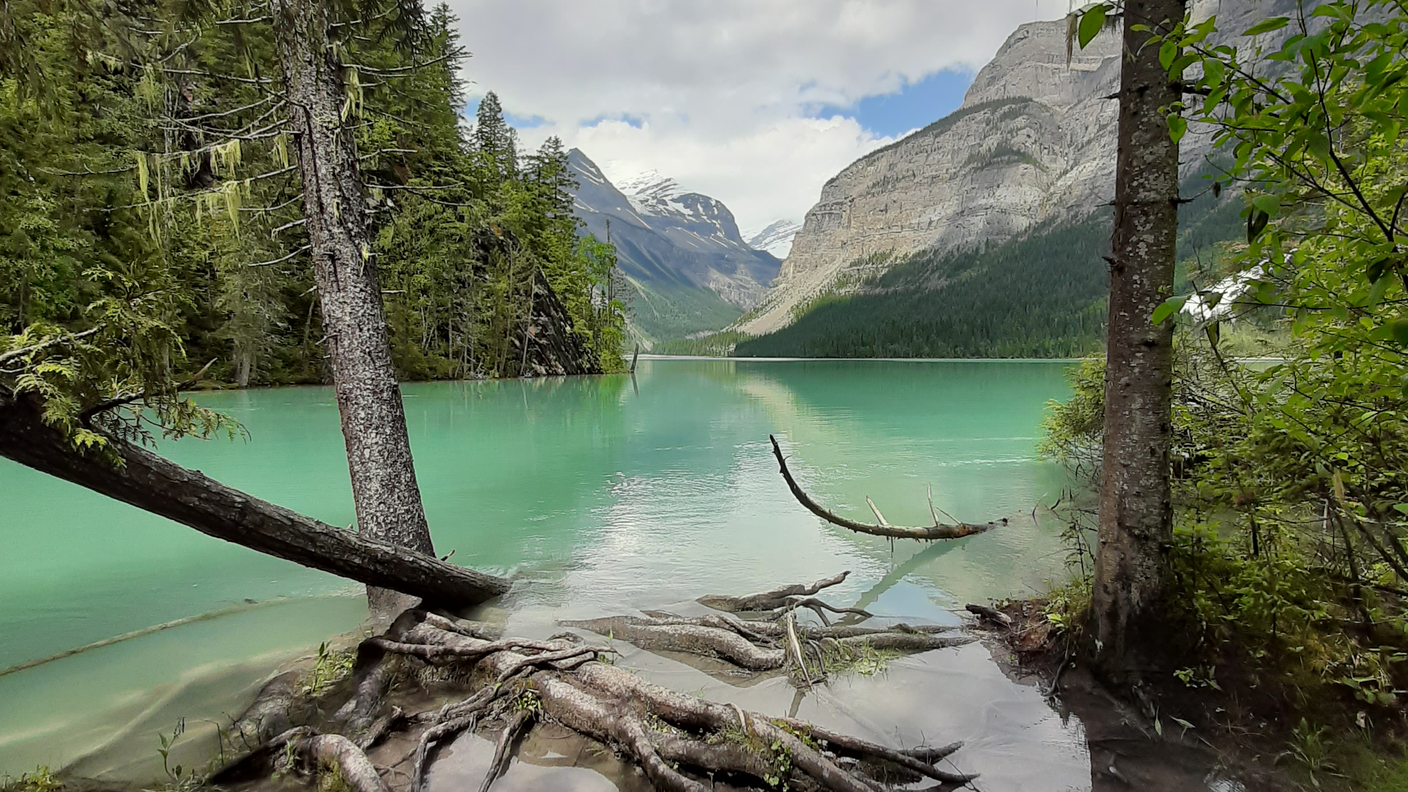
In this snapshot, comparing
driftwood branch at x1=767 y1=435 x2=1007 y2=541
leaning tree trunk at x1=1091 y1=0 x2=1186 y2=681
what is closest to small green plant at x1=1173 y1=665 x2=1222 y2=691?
leaning tree trunk at x1=1091 y1=0 x2=1186 y2=681

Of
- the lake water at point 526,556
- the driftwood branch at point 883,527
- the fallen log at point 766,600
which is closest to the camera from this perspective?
the lake water at point 526,556

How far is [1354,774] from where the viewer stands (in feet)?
9.66

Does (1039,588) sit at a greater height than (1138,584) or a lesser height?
lesser

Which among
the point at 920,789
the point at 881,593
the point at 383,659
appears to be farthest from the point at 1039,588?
the point at 383,659

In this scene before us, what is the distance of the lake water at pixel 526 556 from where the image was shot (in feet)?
14.1

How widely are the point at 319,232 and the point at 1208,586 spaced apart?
6.95 metres

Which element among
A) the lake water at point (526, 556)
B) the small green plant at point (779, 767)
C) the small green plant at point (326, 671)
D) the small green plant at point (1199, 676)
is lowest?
the lake water at point (526, 556)

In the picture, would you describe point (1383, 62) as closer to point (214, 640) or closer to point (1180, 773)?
point (1180, 773)

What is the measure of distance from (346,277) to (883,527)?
6.42m

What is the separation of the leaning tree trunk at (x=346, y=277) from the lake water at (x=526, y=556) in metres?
1.42

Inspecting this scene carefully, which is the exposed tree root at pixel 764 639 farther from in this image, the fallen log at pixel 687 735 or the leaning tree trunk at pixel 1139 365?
the leaning tree trunk at pixel 1139 365

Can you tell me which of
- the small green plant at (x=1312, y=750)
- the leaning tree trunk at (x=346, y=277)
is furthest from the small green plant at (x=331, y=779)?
the small green plant at (x=1312, y=750)

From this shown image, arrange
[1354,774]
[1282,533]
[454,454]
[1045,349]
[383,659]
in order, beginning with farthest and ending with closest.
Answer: [1045,349] → [454,454] → [383,659] → [1282,533] → [1354,774]

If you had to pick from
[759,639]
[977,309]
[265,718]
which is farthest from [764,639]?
[977,309]
